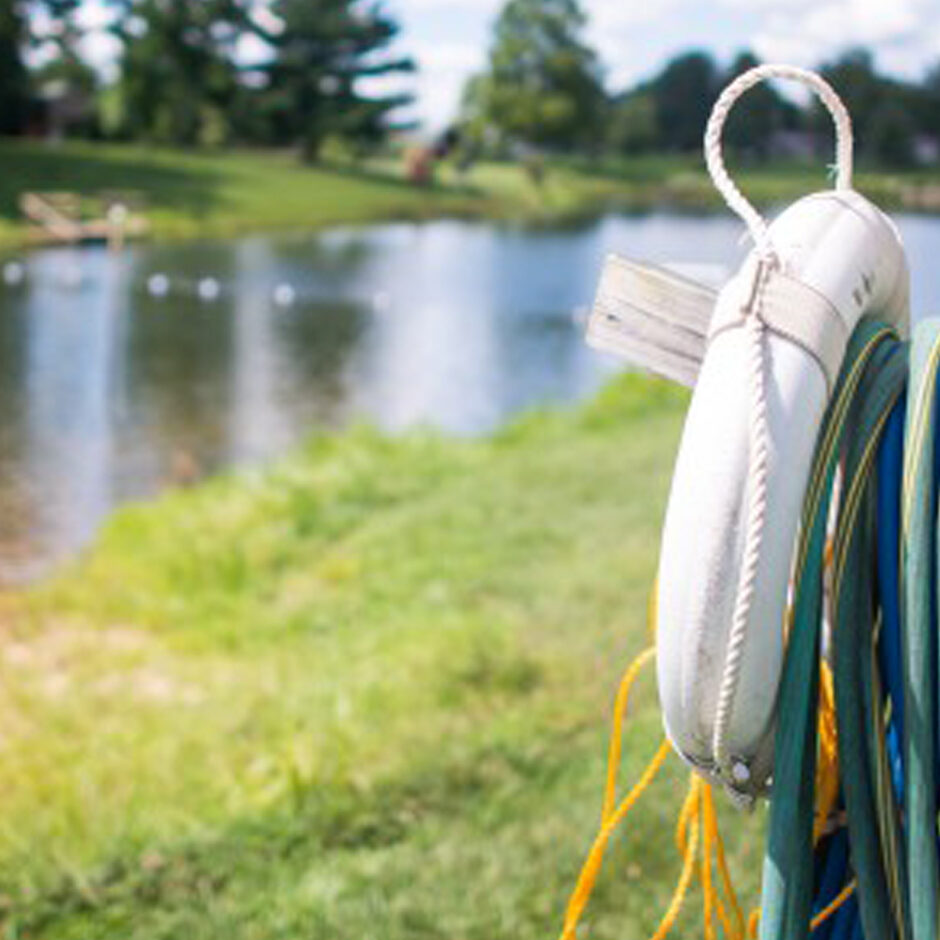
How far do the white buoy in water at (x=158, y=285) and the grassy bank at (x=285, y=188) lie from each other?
5.77 metres

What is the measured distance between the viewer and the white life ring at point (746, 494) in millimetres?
1504

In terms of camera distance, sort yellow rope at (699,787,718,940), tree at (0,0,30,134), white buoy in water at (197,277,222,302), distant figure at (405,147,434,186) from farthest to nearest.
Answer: distant figure at (405,147,434,186), tree at (0,0,30,134), white buoy in water at (197,277,222,302), yellow rope at (699,787,718,940)

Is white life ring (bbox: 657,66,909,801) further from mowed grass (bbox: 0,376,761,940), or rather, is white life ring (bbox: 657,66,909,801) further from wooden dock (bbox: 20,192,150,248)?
wooden dock (bbox: 20,192,150,248)

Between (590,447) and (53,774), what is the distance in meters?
4.98

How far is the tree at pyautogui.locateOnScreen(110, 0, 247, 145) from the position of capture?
1748 inches

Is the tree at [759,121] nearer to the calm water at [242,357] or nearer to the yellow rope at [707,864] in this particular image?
the calm water at [242,357]

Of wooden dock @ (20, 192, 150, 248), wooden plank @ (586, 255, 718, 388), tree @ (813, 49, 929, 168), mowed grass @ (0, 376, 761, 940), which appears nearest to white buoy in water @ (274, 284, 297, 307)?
wooden dock @ (20, 192, 150, 248)

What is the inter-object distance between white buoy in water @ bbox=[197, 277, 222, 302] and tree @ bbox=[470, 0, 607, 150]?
40.0m

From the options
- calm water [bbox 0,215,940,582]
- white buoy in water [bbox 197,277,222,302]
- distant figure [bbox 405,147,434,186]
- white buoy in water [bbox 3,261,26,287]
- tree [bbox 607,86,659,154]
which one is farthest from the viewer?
distant figure [bbox 405,147,434,186]

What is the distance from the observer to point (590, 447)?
28.9 feet

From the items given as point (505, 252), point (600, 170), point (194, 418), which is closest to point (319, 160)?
point (600, 170)

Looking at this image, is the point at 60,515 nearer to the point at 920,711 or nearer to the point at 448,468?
the point at 448,468

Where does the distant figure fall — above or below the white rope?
below

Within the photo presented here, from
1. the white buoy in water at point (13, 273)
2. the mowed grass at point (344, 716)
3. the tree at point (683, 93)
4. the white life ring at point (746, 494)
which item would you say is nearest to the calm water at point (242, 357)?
the white buoy in water at point (13, 273)
